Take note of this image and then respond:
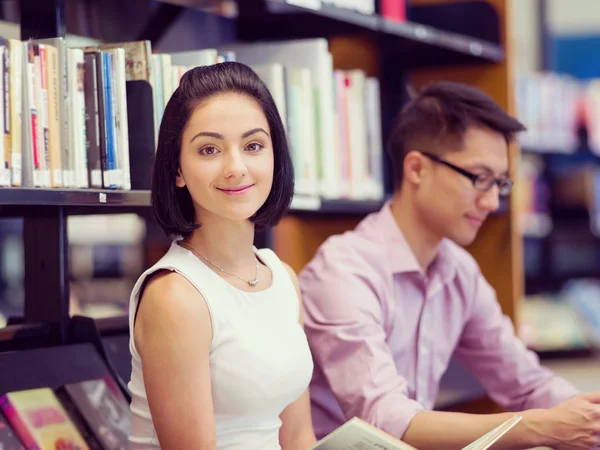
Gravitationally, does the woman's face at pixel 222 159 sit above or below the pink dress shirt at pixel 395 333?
above

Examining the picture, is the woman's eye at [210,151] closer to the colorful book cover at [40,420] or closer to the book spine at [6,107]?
the book spine at [6,107]

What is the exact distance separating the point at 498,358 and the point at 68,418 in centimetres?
103

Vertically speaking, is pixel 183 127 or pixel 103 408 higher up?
pixel 183 127

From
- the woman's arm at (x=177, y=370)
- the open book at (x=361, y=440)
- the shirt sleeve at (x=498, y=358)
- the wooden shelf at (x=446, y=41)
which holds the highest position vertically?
the wooden shelf at (x=446, y=41)

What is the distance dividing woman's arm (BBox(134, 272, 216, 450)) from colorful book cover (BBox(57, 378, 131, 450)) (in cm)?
39

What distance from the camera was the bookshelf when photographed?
1.65 metres

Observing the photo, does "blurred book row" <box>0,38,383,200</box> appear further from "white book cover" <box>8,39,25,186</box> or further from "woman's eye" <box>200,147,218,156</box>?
"woman's eye" <box>200,147,218,156</box>

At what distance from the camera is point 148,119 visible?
164 centimetres

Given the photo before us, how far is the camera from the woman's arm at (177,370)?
126 centimetres

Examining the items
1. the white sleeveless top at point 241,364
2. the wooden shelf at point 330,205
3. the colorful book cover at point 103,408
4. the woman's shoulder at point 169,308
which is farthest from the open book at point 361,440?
the wooden shelf at point 330,205

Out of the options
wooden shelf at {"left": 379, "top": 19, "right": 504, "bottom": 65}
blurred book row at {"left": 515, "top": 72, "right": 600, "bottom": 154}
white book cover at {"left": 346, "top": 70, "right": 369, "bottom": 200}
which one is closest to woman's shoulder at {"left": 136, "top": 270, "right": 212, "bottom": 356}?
white book cover at {"left": 346, "top": 70, "right": 369, "bottom": 200}

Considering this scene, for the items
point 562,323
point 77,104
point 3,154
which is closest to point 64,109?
point 77,104

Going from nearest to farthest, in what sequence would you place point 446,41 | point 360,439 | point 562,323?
point 360,439 → point 446,41 → point 562,323

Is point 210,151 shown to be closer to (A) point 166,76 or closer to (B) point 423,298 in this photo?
(A) point 166,76
